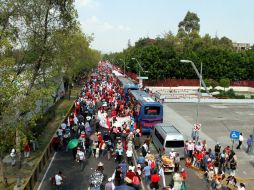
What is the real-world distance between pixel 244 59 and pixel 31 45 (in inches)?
2450

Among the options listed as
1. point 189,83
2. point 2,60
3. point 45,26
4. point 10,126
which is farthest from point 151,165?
point 189,83

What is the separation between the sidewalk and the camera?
63.7 ft

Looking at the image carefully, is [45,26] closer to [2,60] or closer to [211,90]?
[2,60]

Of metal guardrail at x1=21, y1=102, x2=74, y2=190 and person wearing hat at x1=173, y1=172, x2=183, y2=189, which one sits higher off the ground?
person wearing hat at x1=173, y1=172, x2=183, y2=189

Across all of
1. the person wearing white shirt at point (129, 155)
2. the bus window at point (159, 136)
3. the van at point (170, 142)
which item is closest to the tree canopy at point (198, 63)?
the bus window at point (159, 136)

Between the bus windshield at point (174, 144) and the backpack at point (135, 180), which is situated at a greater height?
the bus windshield at point (174, 144)

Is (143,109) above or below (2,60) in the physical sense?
below

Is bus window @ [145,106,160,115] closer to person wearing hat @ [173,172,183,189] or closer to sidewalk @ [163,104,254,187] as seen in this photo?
sidewalk @ [163,104,254,187]

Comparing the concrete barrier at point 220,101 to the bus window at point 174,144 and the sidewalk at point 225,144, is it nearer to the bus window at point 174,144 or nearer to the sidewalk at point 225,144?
the sidewalk at point 225,144

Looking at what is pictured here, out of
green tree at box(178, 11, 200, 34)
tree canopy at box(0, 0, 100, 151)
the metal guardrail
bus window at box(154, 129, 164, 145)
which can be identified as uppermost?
green tree at box(178, 11, 200, 34)

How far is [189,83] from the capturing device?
74.4 m

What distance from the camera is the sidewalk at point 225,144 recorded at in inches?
764

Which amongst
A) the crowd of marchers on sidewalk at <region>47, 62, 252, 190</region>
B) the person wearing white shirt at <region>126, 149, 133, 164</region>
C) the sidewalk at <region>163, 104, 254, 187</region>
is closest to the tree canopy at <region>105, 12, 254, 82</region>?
the sidewalk at <region>163, 104, 254, 187</region>

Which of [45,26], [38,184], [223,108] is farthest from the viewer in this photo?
[223,108]
